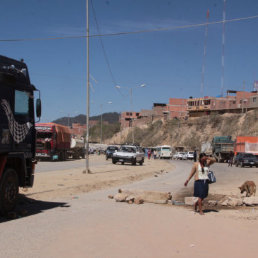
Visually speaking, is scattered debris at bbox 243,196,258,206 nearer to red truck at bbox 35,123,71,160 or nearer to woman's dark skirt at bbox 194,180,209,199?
woman's dark skirt at bbox 194,180,209,199

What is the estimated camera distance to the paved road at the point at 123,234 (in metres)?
6.95

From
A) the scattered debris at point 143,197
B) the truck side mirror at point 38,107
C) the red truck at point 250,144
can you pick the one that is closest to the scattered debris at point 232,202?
the scattered debris at point 143,197

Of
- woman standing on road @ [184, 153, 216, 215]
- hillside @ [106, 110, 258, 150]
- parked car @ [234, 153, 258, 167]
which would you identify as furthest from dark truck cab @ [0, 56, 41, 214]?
hillside @ [106, 110, 258, 150]

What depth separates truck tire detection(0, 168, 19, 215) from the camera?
993 centimetres

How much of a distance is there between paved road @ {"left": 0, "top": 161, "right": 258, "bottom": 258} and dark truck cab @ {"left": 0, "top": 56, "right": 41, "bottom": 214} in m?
0.86

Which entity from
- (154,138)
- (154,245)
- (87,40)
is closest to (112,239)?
(154,245)

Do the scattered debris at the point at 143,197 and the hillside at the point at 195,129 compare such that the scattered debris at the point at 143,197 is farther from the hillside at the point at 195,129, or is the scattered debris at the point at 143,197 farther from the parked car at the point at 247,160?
the hillside at the point at 195,129

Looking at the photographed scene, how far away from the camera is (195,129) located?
360 ft

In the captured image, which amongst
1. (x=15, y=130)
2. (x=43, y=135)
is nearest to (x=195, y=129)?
(x=43, y=135)

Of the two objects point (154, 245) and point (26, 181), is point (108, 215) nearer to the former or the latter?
point (26, 181)

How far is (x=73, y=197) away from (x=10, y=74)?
18.9ft

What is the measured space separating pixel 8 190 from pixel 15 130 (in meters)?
1.40

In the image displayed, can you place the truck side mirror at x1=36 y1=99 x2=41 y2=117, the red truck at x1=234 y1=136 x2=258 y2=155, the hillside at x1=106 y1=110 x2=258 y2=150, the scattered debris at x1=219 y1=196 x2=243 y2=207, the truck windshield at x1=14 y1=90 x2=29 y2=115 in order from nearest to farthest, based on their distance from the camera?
the truck windshield at x1=14 y1=90 x2=29 y2=115
the truck side mirror at x1=36 y1=99 x2=41 y2=117
the scattered debris at x1=219 y1=196 x2=243 y2=207
the red truck at x1=234 y1=136 x2=258 y2=155
the hillside at x1=106 y1=110 x2=258 y2=150

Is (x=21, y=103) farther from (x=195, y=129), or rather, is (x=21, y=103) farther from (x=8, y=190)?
(x=195, y=129)
